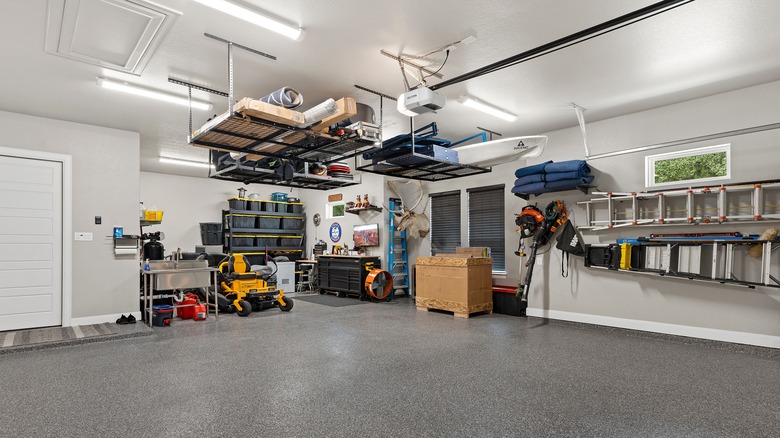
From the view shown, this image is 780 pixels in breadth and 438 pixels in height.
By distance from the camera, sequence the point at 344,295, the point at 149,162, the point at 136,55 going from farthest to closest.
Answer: the point at 344,295, the point at 149,162, the point at 136,55

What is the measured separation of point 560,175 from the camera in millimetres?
5930

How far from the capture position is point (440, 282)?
23.1 ft

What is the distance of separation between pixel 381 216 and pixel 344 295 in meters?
2.04

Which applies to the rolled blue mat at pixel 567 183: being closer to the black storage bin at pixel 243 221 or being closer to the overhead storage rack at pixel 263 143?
the overhead storage rack at pixel 263 143

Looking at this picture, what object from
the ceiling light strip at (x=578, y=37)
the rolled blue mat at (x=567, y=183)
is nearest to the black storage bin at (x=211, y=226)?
the ceiling light strip at (x=578, y=37)

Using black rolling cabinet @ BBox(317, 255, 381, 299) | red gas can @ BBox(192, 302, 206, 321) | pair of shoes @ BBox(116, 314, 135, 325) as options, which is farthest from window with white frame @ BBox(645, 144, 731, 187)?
pair of shoes @ BBox(116, 314, 135, 325)

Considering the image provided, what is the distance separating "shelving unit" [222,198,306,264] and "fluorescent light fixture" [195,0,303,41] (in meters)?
7.63

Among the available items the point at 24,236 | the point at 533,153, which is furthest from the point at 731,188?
the point at 24,236

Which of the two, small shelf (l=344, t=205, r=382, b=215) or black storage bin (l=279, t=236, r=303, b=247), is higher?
small shelf (l=344, t=205, r=382, b=215)

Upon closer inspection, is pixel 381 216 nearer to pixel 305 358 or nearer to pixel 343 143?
pixel 343 143

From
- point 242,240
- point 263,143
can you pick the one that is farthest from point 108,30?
point 242,240

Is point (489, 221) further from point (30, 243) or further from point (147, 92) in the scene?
point (30, 243)

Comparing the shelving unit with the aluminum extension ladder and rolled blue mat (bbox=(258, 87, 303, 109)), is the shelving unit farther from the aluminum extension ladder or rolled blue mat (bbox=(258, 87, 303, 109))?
rolled blue mat (bbox=(258, 87, 303, 109))

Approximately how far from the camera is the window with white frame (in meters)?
5.03
